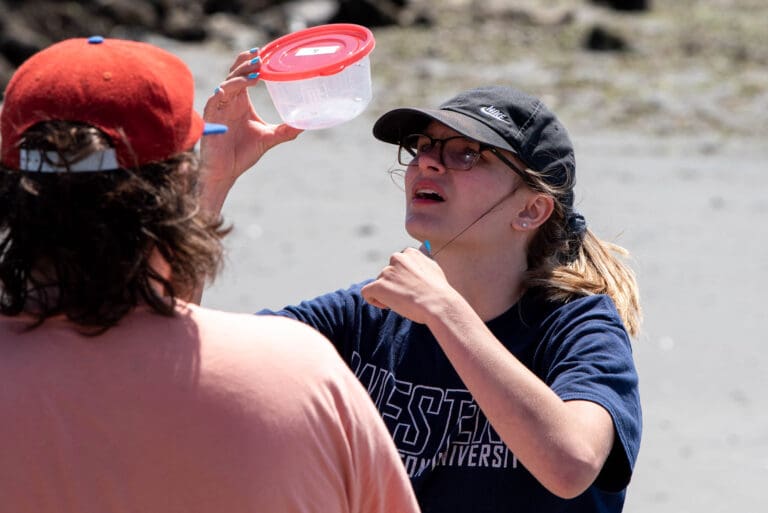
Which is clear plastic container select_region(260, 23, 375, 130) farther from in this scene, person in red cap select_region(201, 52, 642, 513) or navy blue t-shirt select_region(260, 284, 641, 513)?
navy blue t-shirt select_region(260, 284, 641, 513)

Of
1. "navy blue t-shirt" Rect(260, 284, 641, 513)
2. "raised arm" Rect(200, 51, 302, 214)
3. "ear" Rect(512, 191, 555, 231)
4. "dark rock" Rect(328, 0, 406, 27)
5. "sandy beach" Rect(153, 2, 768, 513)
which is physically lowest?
"dark rock" Rect(328, 0, 406, 27)

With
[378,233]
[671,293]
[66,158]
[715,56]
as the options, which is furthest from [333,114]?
[715,56]

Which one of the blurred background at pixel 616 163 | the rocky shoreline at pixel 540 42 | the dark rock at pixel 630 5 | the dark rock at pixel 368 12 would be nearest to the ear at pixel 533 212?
the blurred background at pixel 616 163

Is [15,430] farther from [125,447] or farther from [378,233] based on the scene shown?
[378,233]

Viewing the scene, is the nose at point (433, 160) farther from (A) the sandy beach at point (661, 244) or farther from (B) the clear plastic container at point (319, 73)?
(A) the sandy beach at point (661, 244)

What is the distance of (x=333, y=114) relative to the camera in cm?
316

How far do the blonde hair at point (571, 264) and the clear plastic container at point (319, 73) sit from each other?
499mm

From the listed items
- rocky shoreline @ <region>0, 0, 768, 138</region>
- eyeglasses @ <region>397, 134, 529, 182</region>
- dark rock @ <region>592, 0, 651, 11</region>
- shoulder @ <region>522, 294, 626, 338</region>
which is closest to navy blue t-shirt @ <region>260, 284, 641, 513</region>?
shoulder @ <region>522, 294, 626, 338</region>

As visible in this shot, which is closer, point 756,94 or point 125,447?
point 125,447

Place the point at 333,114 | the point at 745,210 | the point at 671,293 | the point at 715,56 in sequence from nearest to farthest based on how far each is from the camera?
the point at 333,114, the point at 671,293, the point at 745,210, the point at 715,56

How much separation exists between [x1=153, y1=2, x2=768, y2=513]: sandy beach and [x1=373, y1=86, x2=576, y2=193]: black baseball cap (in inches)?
86.6

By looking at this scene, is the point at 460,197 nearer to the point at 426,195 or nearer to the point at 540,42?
the point at 426,195

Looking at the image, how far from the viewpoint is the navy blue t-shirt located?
2496 millimetres

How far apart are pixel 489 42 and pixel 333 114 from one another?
1637 centimetres
